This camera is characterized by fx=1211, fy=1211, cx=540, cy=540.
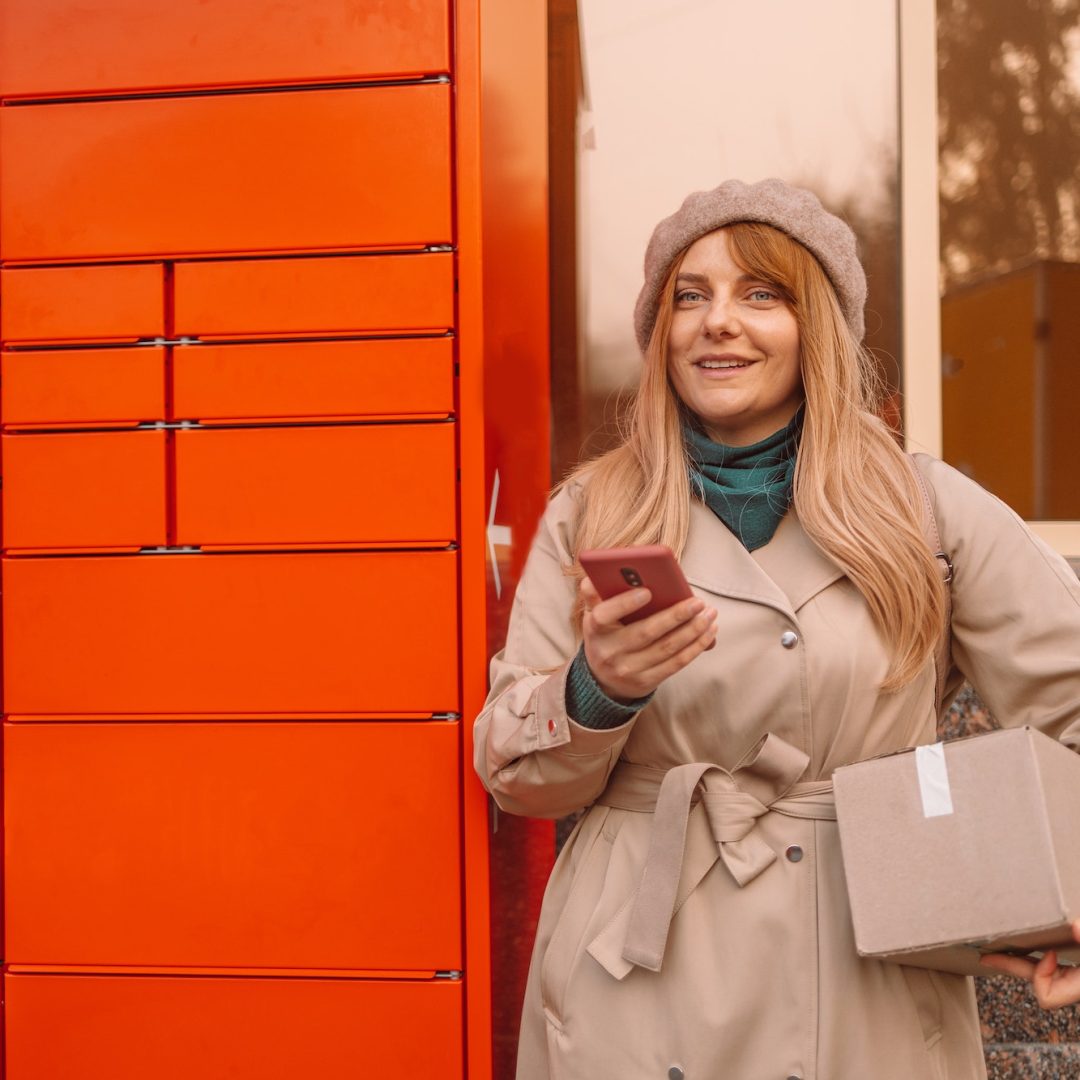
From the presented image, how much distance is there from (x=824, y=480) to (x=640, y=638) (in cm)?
54

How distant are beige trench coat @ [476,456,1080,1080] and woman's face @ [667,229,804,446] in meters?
0.21

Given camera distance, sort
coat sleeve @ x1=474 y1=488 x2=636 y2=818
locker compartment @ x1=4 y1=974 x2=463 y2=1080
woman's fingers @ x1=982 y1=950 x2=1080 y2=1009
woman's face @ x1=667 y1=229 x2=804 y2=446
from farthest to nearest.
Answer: locker compartment @ x1=4 y1=974 x2=463 y2=1080
woman's face @ x1=667 y1=229 x2=804 y2=446
coat sleeve @ x1=474 y1=488 x2=636 y2=818
woman's fingers @ x1=982 y1=950 x2=1080 y2=1009

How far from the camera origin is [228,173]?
8.18ft

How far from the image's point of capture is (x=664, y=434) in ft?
6.85

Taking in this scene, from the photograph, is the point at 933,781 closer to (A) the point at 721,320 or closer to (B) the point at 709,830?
(B) the point at 709,830

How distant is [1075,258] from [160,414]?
99.0 inches

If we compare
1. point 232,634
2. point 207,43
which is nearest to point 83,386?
point 232,634

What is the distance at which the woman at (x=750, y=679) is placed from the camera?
71.4 inches

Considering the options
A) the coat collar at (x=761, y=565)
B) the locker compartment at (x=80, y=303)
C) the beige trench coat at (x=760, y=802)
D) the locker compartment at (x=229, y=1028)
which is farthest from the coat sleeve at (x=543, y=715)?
the locker compartment at (x=80, y=303)

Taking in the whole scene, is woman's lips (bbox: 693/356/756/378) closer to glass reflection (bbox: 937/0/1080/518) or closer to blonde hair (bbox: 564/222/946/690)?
blonde hair (bbox: 564/222/946/690)

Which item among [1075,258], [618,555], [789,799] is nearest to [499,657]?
[789,799]

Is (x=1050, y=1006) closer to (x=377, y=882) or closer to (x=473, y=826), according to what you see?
(x=473, y=826)

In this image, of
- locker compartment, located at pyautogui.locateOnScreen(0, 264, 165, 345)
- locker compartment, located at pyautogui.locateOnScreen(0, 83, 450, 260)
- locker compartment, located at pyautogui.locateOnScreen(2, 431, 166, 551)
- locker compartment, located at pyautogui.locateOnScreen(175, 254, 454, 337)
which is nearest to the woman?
locker compartment, located at pyautogui.locateOnScreen(175, 254, 454, 337)

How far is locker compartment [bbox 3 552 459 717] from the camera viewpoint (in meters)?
2.46
